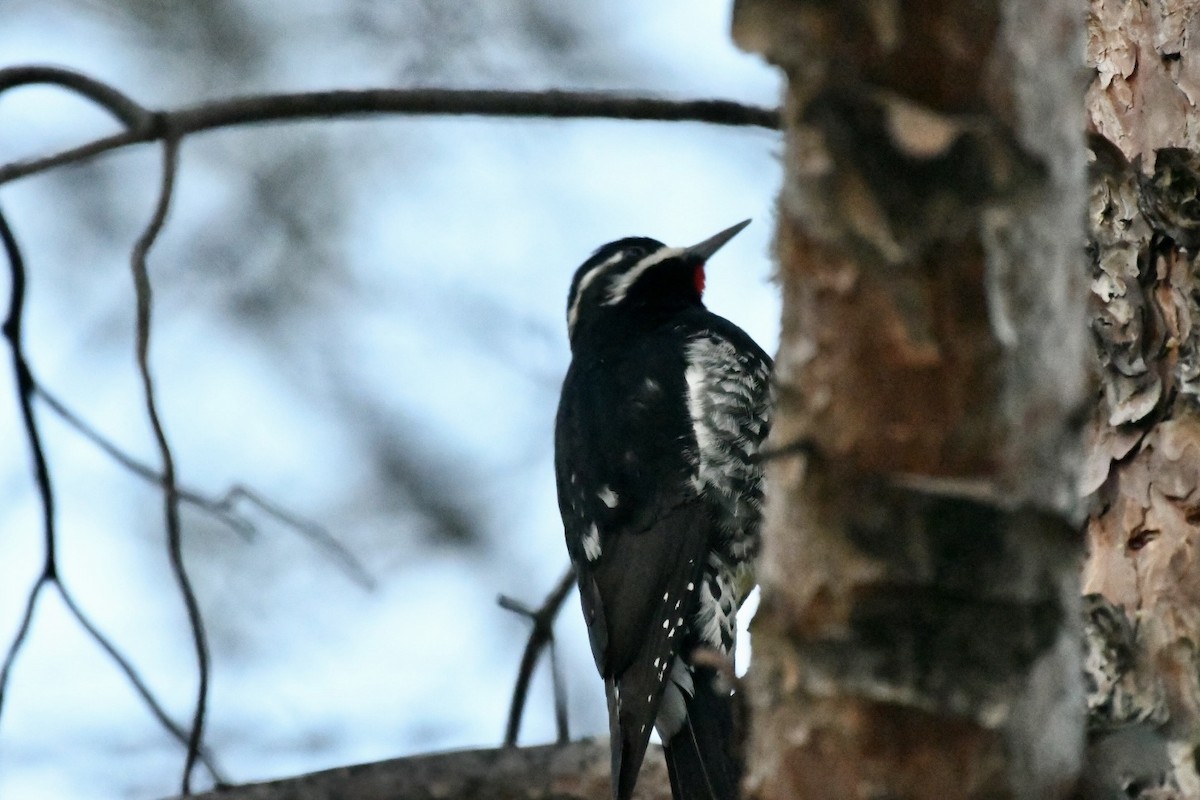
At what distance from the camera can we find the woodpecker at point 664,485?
131 inches

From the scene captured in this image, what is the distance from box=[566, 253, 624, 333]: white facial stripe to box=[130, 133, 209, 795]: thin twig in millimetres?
2452

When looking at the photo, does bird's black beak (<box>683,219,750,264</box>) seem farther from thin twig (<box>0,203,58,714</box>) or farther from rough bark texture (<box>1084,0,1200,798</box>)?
thin twig (<box>0,203,58,714</box>)

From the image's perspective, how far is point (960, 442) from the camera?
1.22 meters

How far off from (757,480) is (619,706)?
2.86 ft

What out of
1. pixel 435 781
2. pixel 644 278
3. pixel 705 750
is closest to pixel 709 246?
pixel 644 278

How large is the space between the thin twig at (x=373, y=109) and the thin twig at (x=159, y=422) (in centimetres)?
4

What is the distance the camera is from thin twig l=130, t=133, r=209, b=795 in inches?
69.8

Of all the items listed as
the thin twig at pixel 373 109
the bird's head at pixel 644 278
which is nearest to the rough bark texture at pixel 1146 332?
the thin twig at pixel 373 109

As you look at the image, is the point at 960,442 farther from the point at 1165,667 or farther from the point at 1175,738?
the point at 1165,667

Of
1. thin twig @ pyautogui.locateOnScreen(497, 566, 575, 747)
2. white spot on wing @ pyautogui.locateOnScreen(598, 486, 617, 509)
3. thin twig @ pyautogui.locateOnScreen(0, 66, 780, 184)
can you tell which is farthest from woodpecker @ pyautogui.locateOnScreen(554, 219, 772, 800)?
thin twig @ pyautogui.locateOnScreen(0, 66, 780, 184)

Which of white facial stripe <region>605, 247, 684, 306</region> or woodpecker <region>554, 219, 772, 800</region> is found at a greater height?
white facial stripe <region>605, 247, 684, 306</region>

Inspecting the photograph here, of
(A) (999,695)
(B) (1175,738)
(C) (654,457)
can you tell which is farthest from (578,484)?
(A) (999,695)

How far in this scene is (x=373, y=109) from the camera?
169 centimetres

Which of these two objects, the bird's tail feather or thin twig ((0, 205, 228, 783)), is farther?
the bird's tail feather
